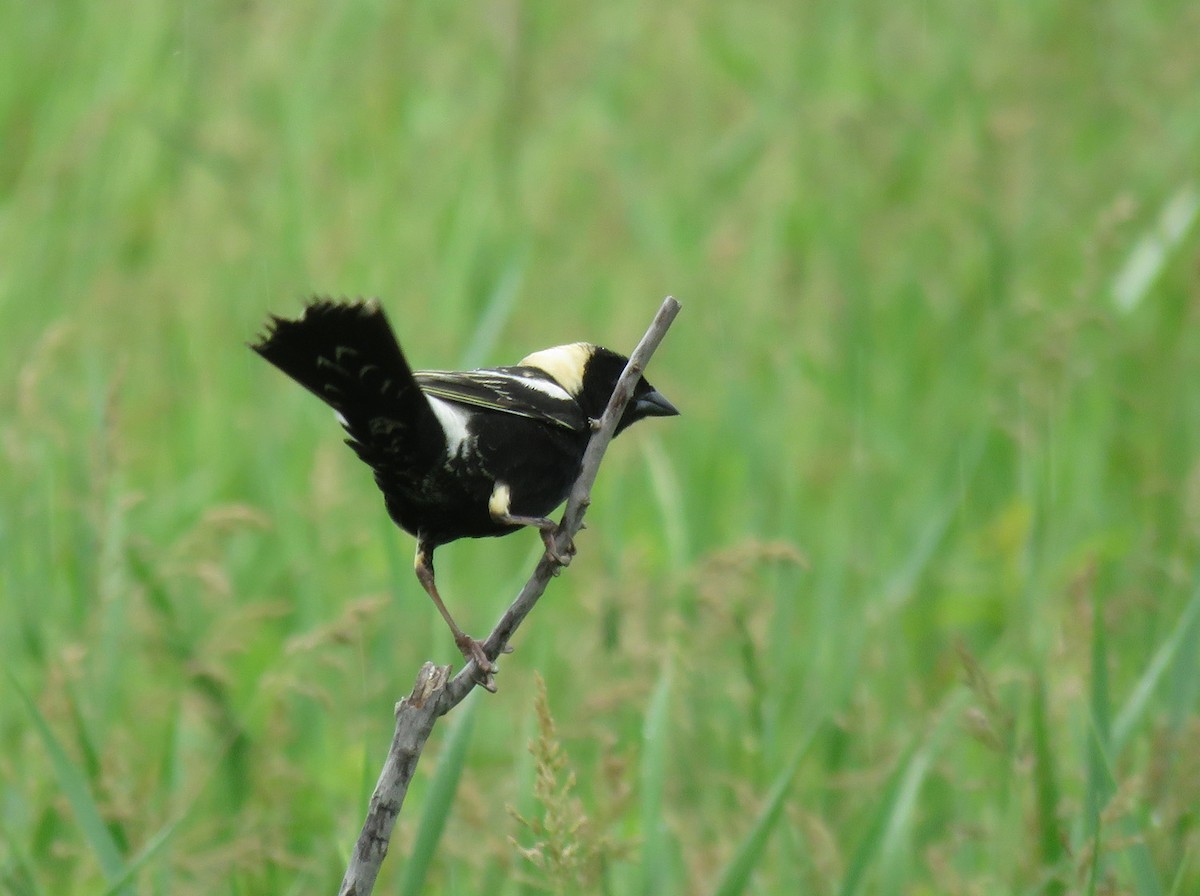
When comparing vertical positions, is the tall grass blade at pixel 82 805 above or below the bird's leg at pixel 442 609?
below

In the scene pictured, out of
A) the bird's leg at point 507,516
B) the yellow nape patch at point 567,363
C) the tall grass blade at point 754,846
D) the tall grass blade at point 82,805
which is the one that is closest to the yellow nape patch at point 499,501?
the bird's leg at point 507,516

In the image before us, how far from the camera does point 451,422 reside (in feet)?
8.87

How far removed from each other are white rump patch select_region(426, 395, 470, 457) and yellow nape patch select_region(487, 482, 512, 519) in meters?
0.11

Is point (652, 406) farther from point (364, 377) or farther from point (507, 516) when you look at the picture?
point (364, 377)

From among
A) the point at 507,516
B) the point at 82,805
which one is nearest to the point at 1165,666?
the point at 507,516

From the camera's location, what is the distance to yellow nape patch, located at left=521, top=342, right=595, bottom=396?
329cm

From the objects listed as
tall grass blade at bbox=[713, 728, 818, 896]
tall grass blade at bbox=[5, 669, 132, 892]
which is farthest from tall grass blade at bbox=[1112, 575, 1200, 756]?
tall grass blade at bbox=[5, 669, 132, 892]

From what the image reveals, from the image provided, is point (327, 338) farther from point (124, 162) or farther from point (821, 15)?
point (821, 15)

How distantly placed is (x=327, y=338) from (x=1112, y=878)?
68.8 inches

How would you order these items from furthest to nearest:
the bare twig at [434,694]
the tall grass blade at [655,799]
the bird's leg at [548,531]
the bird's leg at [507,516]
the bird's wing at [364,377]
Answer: the tall grass blade at [655,799] → the bird's leg at [507,516] → the bird's leg at [548,531] → the bird's wing at [364,377] → the bare twig at [434,694]

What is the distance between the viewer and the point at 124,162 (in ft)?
22.2

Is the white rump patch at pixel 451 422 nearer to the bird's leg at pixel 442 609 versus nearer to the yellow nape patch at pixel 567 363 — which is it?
the bird's leg at pixel 442 609

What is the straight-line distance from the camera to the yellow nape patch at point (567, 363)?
10.8ft

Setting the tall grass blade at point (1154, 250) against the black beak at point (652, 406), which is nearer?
the black beak at point (652, 406)
